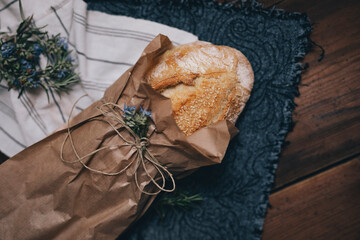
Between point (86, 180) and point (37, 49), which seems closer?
point (86, 180)

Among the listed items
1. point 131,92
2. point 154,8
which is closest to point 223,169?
point 131,92

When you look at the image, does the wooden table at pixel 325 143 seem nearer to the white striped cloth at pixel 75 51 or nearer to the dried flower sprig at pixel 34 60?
the white striped cloth at pixel 75 51

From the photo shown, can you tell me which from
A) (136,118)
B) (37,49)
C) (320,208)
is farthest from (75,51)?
(320,208)

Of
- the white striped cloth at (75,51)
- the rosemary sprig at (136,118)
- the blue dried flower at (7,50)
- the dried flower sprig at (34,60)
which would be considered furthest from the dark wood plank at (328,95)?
the blue dried flower at (7,50)

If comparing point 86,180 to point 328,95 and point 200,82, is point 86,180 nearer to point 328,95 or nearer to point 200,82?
point 200,82

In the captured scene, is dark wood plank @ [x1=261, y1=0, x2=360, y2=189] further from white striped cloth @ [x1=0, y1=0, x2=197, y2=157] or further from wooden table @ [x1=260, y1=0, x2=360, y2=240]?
white striped cloth @ [x1=0, y1=0, x2=197, y2=157]

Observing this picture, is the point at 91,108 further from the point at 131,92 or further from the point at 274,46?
the point at 274,46
